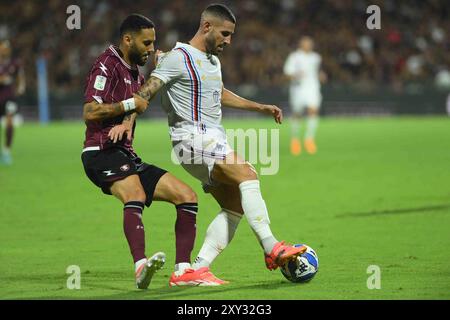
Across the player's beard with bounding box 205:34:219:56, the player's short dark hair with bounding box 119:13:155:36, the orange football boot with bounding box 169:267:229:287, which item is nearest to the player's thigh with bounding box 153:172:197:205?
the orange football boot with bounding box 169:267:229:287

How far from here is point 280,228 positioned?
36.4ft

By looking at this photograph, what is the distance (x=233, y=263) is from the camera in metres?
8.88

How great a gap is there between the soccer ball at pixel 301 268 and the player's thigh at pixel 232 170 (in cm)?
73

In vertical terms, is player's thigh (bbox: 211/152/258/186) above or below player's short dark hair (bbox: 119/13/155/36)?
below

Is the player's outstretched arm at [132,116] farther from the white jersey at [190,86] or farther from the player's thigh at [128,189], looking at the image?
the player's thigh at [128,189]

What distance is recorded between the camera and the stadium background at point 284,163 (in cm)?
825

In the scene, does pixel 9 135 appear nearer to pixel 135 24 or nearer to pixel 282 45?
pixel 135 24

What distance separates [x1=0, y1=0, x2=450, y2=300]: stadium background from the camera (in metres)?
8.25

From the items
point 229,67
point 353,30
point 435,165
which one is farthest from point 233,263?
point 353,30

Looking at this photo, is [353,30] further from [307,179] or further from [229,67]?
[307,179]

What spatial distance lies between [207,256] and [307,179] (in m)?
8.66

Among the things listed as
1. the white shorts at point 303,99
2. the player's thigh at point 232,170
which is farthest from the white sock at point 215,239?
the white shorts at point 303,99

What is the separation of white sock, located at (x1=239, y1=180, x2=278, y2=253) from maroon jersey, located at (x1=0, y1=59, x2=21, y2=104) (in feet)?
43.0

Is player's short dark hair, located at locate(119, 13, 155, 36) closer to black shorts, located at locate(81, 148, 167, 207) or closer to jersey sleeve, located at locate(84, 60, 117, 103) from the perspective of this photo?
jersey sleeve, located at locate(84, 60, 117, 103)
